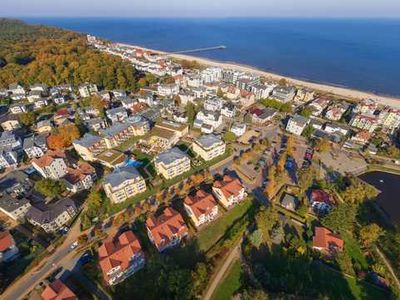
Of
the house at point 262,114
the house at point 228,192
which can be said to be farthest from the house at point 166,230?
the house at point 262,114

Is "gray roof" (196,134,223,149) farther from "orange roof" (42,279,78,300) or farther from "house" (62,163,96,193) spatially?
"orange roof" (42,279,78,300)

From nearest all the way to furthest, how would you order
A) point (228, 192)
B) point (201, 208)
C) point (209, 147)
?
point (201, 208) < point (228, 192) < point (209, 147)

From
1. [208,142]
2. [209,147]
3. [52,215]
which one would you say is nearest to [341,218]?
[209,147]

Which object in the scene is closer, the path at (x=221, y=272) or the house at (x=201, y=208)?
the path at (x=221, y=272)

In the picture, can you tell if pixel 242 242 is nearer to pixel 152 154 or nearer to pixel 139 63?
pixel 152 154

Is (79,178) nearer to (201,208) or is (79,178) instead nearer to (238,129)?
(201,208)

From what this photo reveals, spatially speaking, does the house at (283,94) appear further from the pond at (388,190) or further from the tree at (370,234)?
the tree at (370,234)
